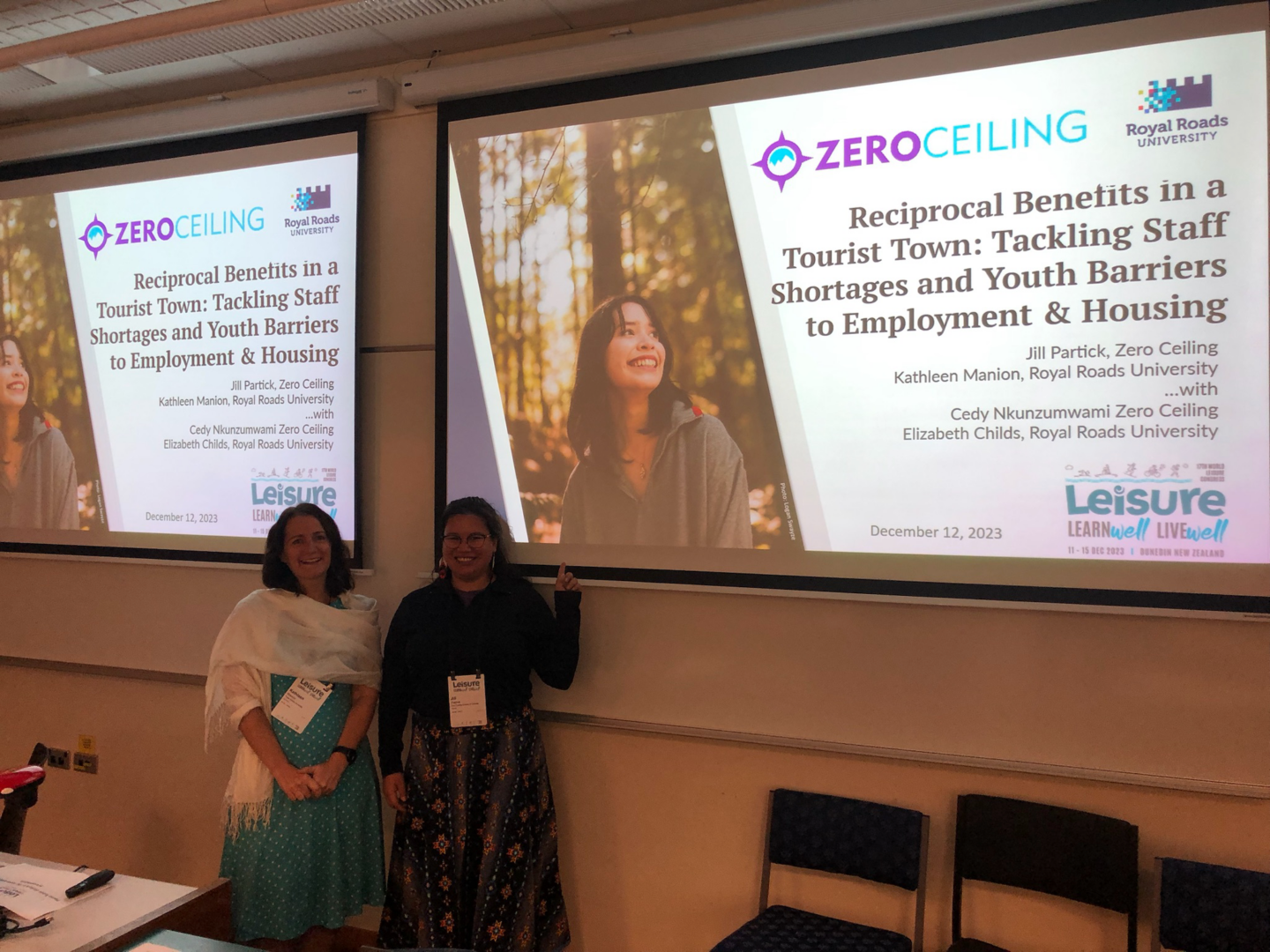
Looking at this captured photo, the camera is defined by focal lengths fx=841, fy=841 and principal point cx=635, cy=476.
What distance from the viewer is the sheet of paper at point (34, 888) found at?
1.67m

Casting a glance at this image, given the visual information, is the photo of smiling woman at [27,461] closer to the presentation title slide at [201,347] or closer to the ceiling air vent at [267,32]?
the presentation title slide at [201,347]

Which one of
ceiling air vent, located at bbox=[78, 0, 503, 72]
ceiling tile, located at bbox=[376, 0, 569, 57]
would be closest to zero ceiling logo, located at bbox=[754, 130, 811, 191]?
ceiling tile, located at bbox=[376, 0, 569, 57]

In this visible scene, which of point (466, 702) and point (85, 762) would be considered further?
point (85, 762)

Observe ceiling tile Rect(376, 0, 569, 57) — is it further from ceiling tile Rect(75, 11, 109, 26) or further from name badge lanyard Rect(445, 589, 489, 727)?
name badge lanyard Rect(445, 589, 489, 727)

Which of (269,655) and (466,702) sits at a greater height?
(269,655)

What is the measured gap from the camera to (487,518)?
8.13 feet

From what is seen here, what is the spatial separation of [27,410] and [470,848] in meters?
2.56

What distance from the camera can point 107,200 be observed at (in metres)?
3.23

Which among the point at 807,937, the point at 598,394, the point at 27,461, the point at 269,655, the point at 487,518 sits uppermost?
the point at 598,394

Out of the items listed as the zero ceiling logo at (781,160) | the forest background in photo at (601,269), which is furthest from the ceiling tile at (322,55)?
the zero ceiling logo at (781,160)

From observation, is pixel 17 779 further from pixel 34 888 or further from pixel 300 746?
pixel 300 746

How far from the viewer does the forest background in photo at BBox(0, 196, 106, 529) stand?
10.7 feet

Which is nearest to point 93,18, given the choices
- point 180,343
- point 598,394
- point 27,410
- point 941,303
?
point 180,343

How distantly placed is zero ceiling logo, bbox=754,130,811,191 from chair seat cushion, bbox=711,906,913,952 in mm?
1996
